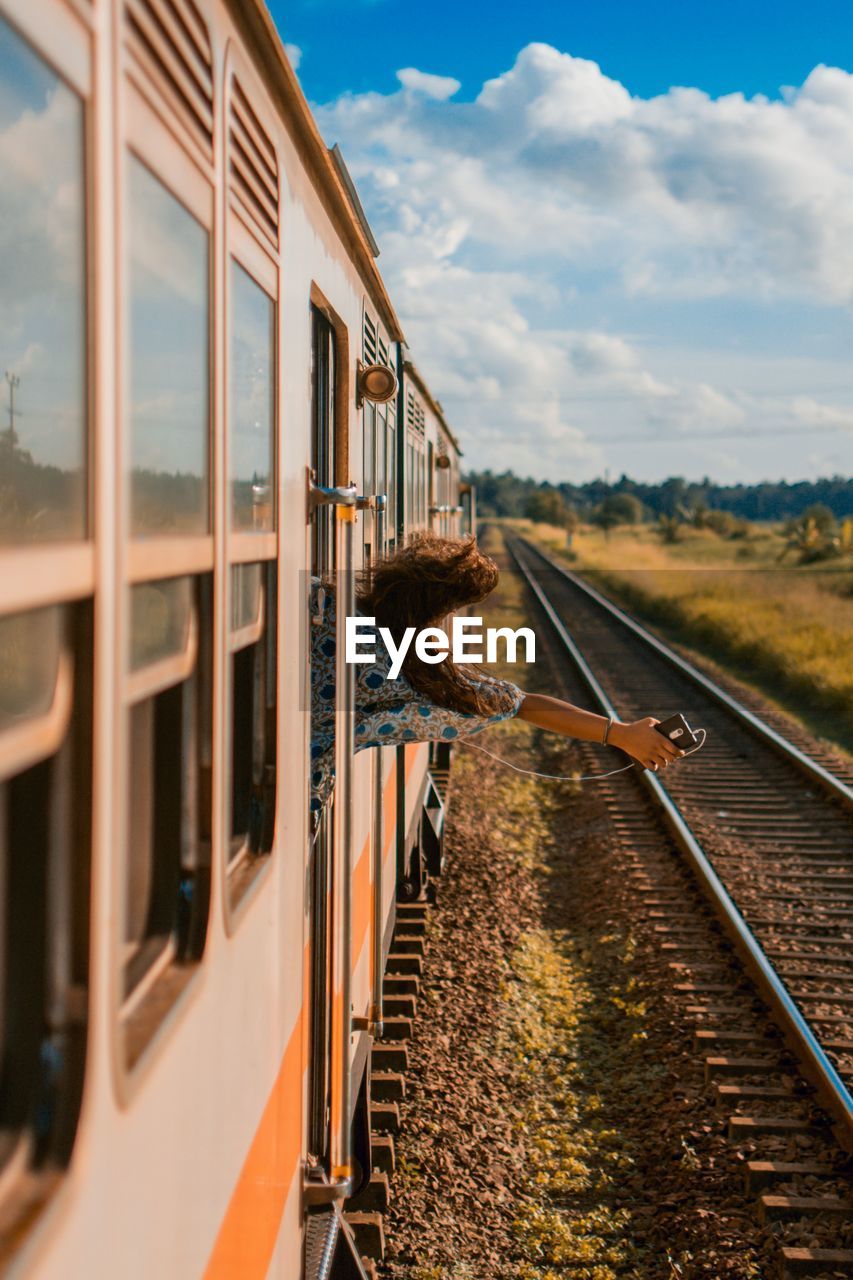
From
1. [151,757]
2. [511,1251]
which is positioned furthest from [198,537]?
[511,1251]

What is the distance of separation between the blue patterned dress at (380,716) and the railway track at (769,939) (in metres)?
2.40

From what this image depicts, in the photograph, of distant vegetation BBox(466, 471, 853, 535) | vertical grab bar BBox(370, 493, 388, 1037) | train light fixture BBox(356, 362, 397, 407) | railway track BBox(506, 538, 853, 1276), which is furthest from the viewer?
distant vegetation BBox(466, 471, 853, 535)

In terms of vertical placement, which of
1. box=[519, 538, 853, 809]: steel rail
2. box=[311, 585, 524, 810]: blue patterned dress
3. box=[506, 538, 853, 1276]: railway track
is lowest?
box=[506, 538, 853, 1276]: railway track

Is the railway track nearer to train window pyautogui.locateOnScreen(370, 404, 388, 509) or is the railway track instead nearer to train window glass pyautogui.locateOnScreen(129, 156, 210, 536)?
train window pyautogui.locateOnScreen(370, 404, 388, 509)

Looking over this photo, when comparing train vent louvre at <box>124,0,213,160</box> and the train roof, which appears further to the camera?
the train roof

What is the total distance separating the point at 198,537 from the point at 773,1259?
372 centimetres

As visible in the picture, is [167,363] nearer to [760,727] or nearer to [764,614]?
[760,727]

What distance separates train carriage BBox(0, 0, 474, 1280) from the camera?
132 cm

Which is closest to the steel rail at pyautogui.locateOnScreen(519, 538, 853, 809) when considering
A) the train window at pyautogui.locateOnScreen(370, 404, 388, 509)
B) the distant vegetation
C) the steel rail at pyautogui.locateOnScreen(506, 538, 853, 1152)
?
the steel rail at pyautogui.locateOnScreen(506, 538, 853, 1152)

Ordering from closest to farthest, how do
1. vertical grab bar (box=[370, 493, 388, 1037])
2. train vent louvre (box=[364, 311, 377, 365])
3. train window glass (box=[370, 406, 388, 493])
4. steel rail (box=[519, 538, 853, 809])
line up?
vertical grab bar (box=[370, 493, 388, 1037]) < train vent louvre (box=[364, 311, 377, 365]) < train window glass (box=[370, 406, 388, 493]) < steel rail (box=[519, 538, 853, 809])

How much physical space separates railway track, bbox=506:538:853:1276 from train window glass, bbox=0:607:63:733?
12.7 ft

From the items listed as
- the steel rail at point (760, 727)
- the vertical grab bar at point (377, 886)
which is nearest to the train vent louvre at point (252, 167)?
the vertical grab bar at point (377, 886)

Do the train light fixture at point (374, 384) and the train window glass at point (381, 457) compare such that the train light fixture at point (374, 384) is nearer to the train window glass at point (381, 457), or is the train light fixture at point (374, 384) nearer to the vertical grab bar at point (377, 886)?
the vertical grab bar at point (377, 886)

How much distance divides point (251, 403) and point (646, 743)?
168 cm
